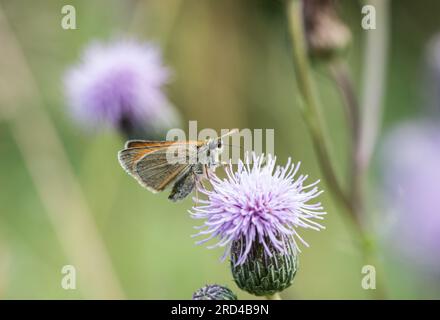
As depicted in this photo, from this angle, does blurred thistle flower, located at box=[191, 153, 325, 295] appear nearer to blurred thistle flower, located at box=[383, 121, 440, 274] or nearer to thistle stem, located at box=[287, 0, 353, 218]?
thistle stem, located at box=[287, 0, 353, 218]

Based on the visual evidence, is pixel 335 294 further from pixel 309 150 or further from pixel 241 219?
pixel 241 219

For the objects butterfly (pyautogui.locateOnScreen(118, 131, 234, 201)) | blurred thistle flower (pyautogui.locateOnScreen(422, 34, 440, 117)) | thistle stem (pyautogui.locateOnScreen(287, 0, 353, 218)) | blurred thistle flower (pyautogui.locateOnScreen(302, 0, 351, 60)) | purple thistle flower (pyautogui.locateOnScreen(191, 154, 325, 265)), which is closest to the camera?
purple thistle flower (pyautogui.locateOnScreen(191, 154, 325, 265))

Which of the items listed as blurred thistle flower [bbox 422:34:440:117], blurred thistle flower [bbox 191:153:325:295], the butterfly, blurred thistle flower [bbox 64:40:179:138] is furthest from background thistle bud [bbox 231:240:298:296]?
blurred thistle flower [bbox 422:34:440:117]

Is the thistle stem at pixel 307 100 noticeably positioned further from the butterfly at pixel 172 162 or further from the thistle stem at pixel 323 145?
the butterfly at pixel 172 162

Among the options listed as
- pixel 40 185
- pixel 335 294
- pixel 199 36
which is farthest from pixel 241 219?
pixel 199 36

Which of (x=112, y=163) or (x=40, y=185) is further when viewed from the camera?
(x=112, y=163)

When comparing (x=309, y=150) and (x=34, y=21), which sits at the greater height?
(x=34, y=21)
